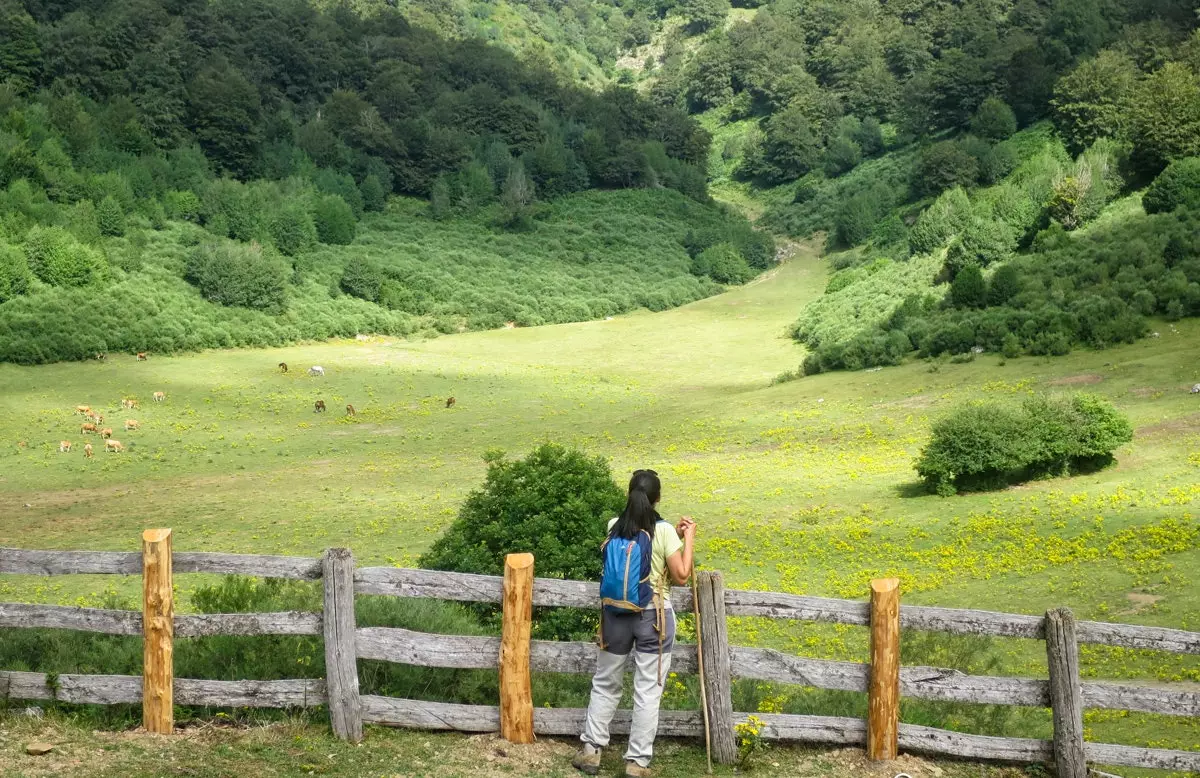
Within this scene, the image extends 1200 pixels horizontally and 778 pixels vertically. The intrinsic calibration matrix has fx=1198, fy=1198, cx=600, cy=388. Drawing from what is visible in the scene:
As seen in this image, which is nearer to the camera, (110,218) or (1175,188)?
(1175,188)

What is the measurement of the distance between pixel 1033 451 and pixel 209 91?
85.9 metres

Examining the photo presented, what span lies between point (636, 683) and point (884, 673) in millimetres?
1947

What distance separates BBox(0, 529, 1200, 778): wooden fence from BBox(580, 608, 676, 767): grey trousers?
10.9 inches

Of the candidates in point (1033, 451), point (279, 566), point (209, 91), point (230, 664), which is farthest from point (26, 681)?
point (209, 91)

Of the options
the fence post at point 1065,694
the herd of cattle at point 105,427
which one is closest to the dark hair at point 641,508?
the fence post at point 1065,694

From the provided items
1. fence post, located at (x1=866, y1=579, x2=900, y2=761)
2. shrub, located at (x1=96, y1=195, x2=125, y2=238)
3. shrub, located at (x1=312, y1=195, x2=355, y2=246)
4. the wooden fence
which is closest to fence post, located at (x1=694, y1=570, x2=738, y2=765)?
the wooden fence

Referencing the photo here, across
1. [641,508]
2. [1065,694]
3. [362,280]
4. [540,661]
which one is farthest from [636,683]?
[362,280]

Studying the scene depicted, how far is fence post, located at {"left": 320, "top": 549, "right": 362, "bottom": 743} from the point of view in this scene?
30.5ft

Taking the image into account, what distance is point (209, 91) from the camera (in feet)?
321

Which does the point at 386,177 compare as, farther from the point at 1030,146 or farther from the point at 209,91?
the point at 1030,146

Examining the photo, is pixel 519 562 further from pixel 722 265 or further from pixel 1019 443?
pixel 722 265

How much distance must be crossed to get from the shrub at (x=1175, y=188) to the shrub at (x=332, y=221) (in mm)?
54420

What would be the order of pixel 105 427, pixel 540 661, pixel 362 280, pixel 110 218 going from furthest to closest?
pixel 362 280 → pixel 110 218 → pixel 105 427 → pixel 540 661

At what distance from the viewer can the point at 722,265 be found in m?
99.2
